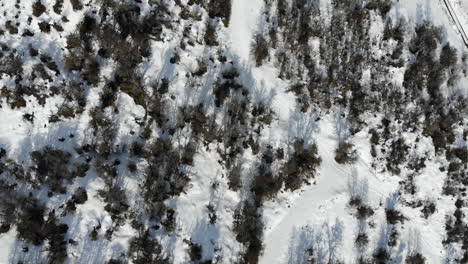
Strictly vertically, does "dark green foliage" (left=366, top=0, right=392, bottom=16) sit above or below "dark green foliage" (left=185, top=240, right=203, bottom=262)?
above

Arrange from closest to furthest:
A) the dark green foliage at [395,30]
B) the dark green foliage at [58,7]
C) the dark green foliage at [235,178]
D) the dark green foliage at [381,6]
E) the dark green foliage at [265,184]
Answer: the dark green foliage at [58,7] → the dark green foliage at [235,178] → the dark green foliage at [265,184] → the dark green foliage at [395,30] → the dark green foliage at [381,6]

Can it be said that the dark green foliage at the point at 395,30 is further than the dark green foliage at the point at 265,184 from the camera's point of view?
Yes

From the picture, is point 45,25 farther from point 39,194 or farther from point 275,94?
point 275,94

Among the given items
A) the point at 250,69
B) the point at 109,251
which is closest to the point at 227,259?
the point at 109,251

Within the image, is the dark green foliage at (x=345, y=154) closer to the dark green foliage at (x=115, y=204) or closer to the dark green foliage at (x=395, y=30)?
the dark green foliage at (x=395, y=30)

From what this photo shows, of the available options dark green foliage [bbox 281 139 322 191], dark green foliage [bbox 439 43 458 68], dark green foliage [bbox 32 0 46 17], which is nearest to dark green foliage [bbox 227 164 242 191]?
dark green foliage [bbox 281 139 322 191]

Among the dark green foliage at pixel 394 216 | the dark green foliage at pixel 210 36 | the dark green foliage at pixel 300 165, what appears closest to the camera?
the dark green foliage at pixel 300 165

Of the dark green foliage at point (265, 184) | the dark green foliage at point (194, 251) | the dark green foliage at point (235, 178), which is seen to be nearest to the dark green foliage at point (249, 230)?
the dark green foliage at point (265, 184)

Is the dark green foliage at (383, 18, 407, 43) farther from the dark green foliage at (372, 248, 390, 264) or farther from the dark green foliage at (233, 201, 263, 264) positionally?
the dark green foliage at (233, 201, 263, 264)
